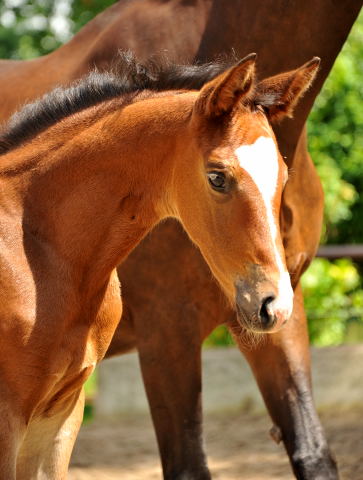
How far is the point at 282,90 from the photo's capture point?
3299 mm

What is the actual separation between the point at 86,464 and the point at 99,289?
3.09 m

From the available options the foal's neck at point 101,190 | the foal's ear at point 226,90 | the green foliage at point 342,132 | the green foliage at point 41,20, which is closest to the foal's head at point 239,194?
the foal's ear at point 226,90

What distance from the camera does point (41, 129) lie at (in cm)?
346

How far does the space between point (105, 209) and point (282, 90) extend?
0.73 metres

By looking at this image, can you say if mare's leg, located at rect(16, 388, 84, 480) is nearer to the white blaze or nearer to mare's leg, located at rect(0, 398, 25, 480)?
mare's leg, located at rect(0, 398, 25, 480)

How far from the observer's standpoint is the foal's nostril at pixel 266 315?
2908 mm

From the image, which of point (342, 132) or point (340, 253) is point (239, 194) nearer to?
point (340, 253)

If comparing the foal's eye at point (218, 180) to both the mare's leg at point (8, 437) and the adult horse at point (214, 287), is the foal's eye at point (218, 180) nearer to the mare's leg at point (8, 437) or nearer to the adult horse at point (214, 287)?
the mare's leg at point (8, 437)

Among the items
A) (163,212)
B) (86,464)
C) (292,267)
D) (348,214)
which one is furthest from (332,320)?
(163,212)

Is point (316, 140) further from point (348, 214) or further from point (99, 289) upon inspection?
point (99, 289)

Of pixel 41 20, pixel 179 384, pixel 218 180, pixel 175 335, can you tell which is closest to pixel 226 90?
pixel 218 180

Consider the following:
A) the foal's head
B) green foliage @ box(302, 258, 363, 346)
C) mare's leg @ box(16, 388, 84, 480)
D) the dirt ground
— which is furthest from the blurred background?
the foal's head

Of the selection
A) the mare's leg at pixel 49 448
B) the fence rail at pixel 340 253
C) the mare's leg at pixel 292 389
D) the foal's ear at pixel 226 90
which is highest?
the foal's ear at pixel 226 90

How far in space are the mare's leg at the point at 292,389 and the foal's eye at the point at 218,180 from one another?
1.35 m
